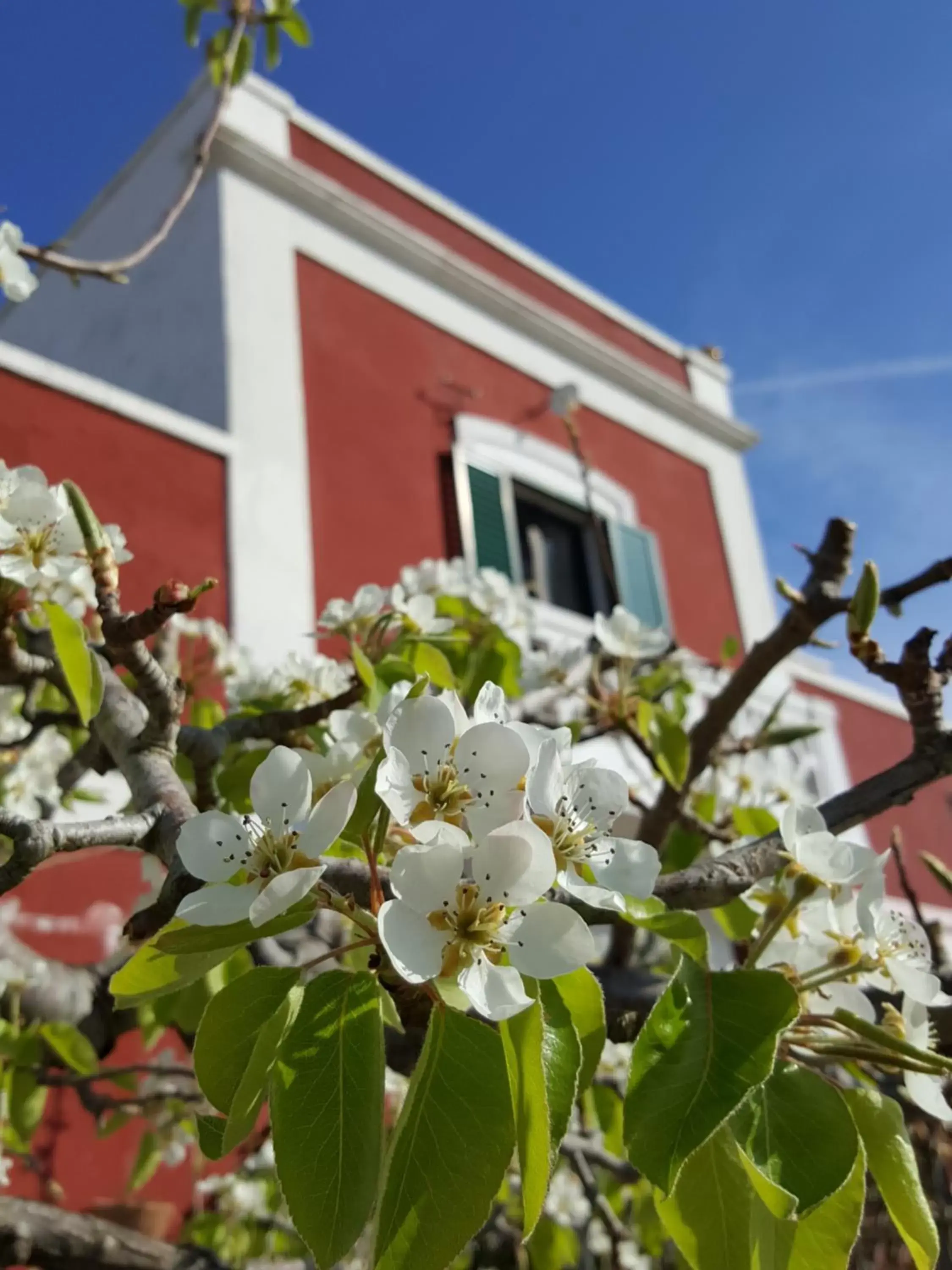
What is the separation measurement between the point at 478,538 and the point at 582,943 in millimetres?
4658

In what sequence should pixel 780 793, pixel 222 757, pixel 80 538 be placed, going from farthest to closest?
1. pixel 780 793
2. pixel 222 757
3. pixel 80 538

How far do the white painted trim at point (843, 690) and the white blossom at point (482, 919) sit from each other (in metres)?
6.62

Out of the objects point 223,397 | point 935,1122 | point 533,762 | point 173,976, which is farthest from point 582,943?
point 223,397

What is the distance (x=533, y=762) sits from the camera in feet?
2.14

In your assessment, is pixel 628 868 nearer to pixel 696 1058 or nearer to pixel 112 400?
pixel 696 1058

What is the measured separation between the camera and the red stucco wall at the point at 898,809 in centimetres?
703

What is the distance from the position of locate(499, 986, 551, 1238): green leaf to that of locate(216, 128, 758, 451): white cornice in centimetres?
500

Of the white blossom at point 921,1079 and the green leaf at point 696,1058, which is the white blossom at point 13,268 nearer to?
the green leaf at point 696,1058

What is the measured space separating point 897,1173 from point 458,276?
5.67m

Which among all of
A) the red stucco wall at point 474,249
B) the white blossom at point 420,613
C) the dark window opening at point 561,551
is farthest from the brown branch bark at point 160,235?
the dark window opening at point 561,551

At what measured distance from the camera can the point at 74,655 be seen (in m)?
0.90

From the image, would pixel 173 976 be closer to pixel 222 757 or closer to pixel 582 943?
pixel 582 943

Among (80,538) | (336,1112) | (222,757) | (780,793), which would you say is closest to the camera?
(336,1112)

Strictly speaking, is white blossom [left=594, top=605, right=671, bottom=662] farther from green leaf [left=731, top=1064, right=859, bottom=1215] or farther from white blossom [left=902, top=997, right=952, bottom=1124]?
green leaf [left=731, top=1064, right=859, bottom=1215]
